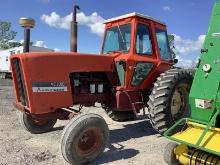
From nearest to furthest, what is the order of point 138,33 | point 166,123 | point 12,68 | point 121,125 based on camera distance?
point 12,68 → point 166,123 → point 138,33 → point 121,125

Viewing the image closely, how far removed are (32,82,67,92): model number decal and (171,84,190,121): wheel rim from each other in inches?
100

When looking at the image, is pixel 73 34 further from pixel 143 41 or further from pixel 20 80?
pixel 143 41

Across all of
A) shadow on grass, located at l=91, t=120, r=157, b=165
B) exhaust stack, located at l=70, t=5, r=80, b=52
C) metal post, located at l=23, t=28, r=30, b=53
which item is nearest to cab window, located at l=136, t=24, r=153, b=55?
exhaust stack, located at l=70, t=5, r=80, b=52

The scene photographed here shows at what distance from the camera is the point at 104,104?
802 centimetres

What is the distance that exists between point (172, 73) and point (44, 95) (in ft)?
9.75

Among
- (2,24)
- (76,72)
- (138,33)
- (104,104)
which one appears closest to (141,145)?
(104,104)

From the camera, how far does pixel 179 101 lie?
8023 mm

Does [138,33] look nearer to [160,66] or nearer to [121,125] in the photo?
[160,66]

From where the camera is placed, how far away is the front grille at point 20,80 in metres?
6.64

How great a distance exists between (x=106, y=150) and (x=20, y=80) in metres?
2.18

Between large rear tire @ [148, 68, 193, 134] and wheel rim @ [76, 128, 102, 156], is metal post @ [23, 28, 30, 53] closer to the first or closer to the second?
wheel rim @ [76, 128, 102, 156]

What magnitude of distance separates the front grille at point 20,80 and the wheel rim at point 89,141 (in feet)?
4.51

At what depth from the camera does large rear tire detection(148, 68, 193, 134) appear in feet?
24.0

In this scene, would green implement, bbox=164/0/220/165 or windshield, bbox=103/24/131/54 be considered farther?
windshield, bbox=103/24/131/54
